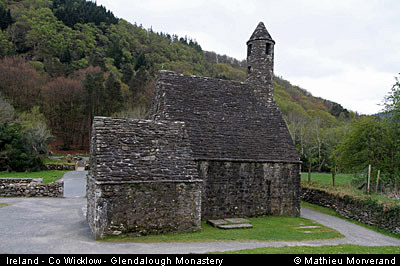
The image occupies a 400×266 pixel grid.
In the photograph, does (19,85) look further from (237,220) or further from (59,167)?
(237,220)

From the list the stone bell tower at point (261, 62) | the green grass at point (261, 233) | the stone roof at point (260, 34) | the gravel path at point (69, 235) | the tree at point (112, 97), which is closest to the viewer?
the gravel path at point (69, 235)

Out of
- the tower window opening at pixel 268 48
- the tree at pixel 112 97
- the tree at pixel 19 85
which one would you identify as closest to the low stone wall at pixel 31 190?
the tower window opening at pixel 268 48

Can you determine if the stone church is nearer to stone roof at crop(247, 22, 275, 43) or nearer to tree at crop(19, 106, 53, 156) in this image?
stone roof at crop(247, 22, 275, 43)

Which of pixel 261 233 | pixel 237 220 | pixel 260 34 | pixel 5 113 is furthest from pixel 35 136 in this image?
pixel 261 233

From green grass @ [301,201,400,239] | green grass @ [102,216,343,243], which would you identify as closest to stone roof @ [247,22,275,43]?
green grass @ [102,216,343,243]

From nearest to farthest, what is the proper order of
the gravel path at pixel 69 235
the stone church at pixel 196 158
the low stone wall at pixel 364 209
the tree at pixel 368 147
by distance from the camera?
the gravel path at pixel 69 235, the stone church at pixel 196 158, the low stone wall at pixel 364 209, the tree at pixel 368 147

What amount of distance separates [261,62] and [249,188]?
924 centimetres

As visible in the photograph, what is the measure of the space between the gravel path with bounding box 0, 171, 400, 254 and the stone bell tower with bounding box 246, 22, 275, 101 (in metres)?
9.03

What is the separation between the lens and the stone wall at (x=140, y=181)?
37.8ft

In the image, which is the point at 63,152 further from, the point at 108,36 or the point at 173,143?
the point at 108,36

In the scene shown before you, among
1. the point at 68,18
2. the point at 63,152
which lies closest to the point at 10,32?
the point at 68,18

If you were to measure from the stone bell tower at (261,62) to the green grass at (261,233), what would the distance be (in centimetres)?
854

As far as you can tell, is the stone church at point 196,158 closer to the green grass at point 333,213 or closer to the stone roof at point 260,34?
the stone roof at point 260,34
